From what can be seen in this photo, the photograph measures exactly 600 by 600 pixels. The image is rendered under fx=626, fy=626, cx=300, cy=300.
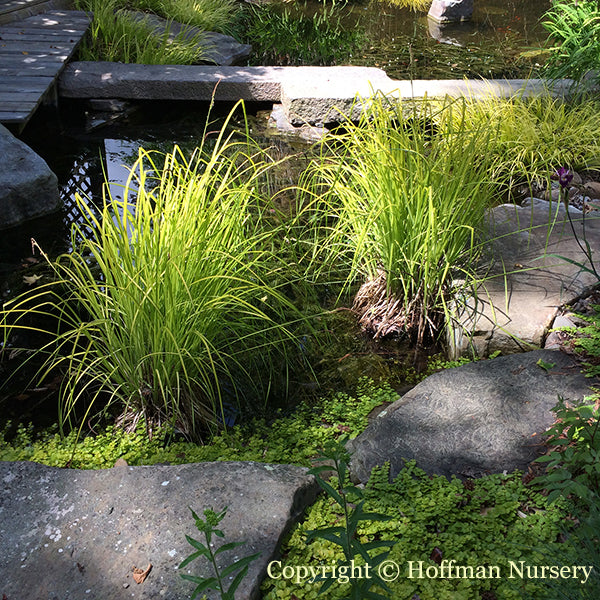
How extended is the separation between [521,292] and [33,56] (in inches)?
202

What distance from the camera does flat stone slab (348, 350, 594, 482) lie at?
2123 mm

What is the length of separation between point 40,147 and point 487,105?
3648 mm

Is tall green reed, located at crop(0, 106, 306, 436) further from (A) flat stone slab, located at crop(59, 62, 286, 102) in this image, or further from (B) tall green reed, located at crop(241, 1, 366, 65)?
(B) tall green reed, located at crop(241, 1, 366, 65)

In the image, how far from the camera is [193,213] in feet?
8.02

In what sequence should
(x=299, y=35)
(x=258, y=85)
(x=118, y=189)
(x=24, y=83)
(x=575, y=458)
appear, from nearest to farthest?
(x=575, y=458), (x=118, y=189), (x=24, y=83), (x=258, y=85), (x=299, y=35)

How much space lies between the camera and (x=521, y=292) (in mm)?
3018

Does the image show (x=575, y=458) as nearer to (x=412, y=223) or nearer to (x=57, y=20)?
(x=412, y=223)

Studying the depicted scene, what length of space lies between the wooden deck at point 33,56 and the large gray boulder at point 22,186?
0.58 m

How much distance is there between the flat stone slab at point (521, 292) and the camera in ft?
9.41

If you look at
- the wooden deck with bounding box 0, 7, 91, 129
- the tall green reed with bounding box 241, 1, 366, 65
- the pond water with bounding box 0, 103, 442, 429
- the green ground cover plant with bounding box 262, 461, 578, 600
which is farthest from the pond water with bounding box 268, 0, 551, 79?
the green ground cover plant with bounding box 262, 461, 578, 600

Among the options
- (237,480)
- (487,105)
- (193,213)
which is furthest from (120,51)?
(237,480)

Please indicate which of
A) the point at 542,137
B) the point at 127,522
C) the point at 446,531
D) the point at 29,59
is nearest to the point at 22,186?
the point at 29,59

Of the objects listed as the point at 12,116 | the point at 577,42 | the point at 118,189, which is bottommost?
the point at 118,189

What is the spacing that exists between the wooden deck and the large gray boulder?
58 centimetres
